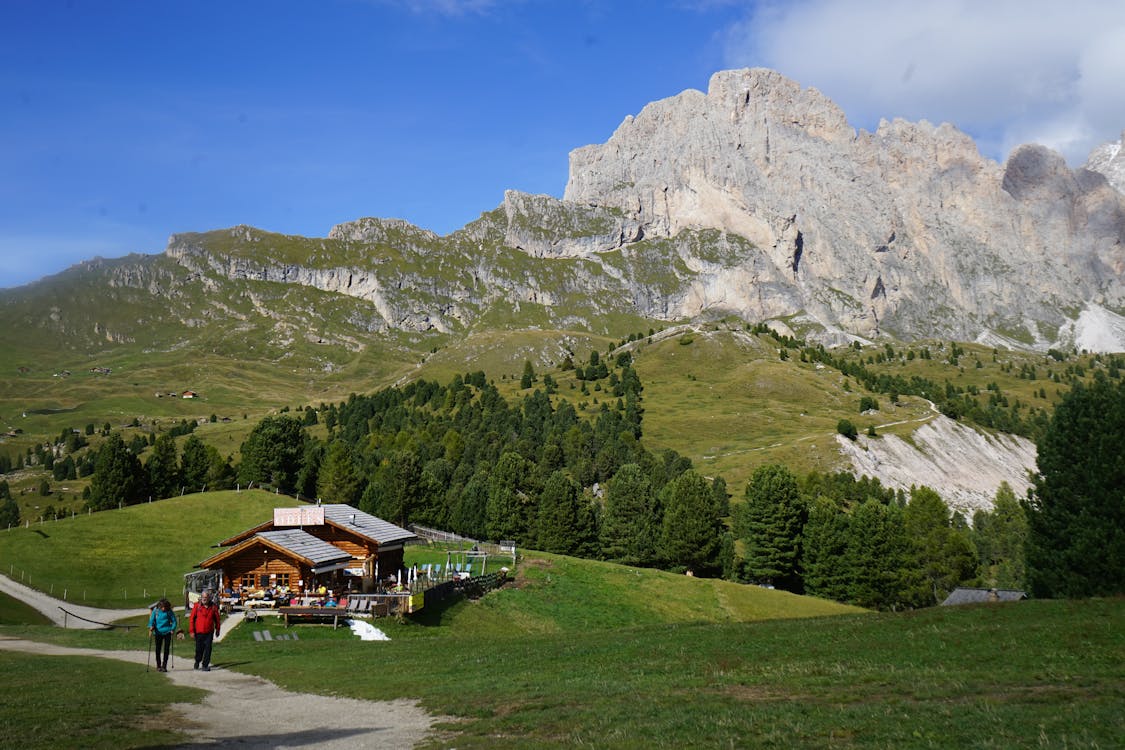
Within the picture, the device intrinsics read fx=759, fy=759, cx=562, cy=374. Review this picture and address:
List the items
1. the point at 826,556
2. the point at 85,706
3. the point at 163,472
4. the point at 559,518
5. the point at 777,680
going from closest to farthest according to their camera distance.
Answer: the point at 85,706 < the point at 777,680 < the point at 826,556 < the point at 559,518 < the point at 163,472

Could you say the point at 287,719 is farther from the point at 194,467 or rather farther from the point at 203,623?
the point at 194,467

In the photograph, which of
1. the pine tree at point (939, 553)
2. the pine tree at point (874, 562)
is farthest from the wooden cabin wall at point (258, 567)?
the pine tree at point (939, 553)

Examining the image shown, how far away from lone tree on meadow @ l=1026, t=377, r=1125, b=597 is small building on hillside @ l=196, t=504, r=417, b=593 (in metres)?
48.9

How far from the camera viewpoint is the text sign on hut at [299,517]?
5675 cm

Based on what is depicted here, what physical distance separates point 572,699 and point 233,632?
92.7 ft

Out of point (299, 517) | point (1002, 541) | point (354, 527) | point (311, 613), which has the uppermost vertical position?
point (299, 517)

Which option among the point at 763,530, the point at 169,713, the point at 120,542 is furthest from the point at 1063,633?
the point at 120,542

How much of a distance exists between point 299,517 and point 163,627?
31.3 metres

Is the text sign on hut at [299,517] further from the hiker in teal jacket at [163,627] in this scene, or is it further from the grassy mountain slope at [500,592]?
the hiker in teal jacket at [163,627]

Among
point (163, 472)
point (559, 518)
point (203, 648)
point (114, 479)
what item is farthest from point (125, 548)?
point (203, 648)

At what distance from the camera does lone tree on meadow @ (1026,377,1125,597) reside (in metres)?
51.2

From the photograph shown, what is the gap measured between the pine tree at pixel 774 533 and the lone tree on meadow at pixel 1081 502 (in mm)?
30017

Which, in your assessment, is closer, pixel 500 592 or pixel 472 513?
pixel 500 592

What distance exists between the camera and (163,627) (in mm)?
26188
